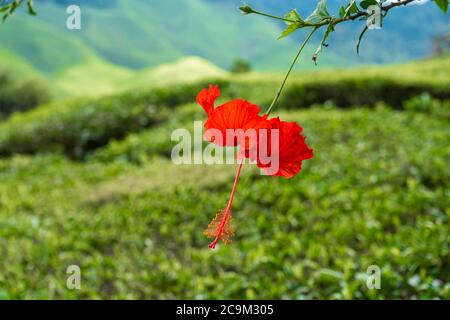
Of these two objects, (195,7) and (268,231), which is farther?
(195,7)

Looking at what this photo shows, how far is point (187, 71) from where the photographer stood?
14.0 m

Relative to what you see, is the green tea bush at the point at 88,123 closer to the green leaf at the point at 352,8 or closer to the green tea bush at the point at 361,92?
the green tea bush at the point at 361,92

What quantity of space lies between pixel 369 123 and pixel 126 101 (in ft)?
9.29

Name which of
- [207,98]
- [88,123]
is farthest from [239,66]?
[207,98]

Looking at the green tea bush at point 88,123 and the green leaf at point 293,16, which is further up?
the green tea bush at point 88,123

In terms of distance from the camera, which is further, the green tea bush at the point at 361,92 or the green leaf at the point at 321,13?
the green tea bush at the point at 361,92

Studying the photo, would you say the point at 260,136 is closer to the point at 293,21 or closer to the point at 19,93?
the point at 293,21

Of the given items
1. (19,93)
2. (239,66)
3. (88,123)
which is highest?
(239,66)

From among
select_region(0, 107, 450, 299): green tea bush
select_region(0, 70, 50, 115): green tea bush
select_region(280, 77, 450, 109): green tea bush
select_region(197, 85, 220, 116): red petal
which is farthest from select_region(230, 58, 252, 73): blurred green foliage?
select_region(197, 85, 220, 116): red petal

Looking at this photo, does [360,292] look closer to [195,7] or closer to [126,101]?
[126,101]

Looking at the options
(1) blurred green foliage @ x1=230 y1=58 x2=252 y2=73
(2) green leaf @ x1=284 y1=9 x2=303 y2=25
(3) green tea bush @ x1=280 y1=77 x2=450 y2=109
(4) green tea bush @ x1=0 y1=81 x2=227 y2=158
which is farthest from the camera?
(1) blurred green foliage @ x1=230 y1=58 x2=252 y2=73

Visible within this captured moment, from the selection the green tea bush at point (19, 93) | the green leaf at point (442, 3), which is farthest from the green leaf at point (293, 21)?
the green tea bush at point (19, 93)

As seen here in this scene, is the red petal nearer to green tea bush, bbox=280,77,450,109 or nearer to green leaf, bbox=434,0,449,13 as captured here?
green leaf, bbox=434,0,449,13
